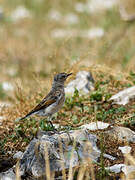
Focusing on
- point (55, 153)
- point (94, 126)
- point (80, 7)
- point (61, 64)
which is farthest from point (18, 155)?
point (80, 7)

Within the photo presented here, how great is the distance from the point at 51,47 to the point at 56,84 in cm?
735

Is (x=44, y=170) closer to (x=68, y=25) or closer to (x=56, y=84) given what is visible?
(x=56, y=84)

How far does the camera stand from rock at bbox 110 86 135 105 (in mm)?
7004

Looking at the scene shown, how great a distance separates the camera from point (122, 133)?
560cm

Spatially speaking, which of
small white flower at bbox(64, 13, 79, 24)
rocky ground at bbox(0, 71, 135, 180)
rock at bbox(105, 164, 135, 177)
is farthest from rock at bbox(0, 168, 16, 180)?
small white flower at bbox(64, 13, 79, 24)

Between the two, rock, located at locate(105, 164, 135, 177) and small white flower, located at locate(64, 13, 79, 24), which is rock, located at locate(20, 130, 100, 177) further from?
small white flower, located at locate(64, 13, 79, 24)

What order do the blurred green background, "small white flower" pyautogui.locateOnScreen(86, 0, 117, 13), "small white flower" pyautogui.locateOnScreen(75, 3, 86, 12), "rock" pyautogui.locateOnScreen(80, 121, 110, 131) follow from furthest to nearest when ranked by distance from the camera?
1. "small white flower" pyautogui.locateOnScreen(86, 0, 117, 13)
2. "small white flower" pyautogui.locateOnScreen(75, 3, 86, 12)
3. the blurred green background
4. "rock" pyautogui.locateOnScreen(80, 121, 110, 131)

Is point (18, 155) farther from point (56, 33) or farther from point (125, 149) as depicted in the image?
point (56, 33)

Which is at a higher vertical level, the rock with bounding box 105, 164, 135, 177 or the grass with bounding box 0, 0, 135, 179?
the grass with bounding box 0, 0, 135, 179

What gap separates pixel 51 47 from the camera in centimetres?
1388

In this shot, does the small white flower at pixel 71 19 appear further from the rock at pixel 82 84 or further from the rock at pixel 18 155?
the rock at pixel 18 155

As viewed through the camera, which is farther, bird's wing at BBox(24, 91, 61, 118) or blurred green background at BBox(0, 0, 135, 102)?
blurred green background at BBox(0, 0, 135, 102)

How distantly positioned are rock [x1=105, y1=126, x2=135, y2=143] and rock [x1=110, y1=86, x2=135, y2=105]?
1.28 metres

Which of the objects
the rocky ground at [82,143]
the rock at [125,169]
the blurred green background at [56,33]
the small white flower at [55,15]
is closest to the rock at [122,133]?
the rocky ground at [82,143]
